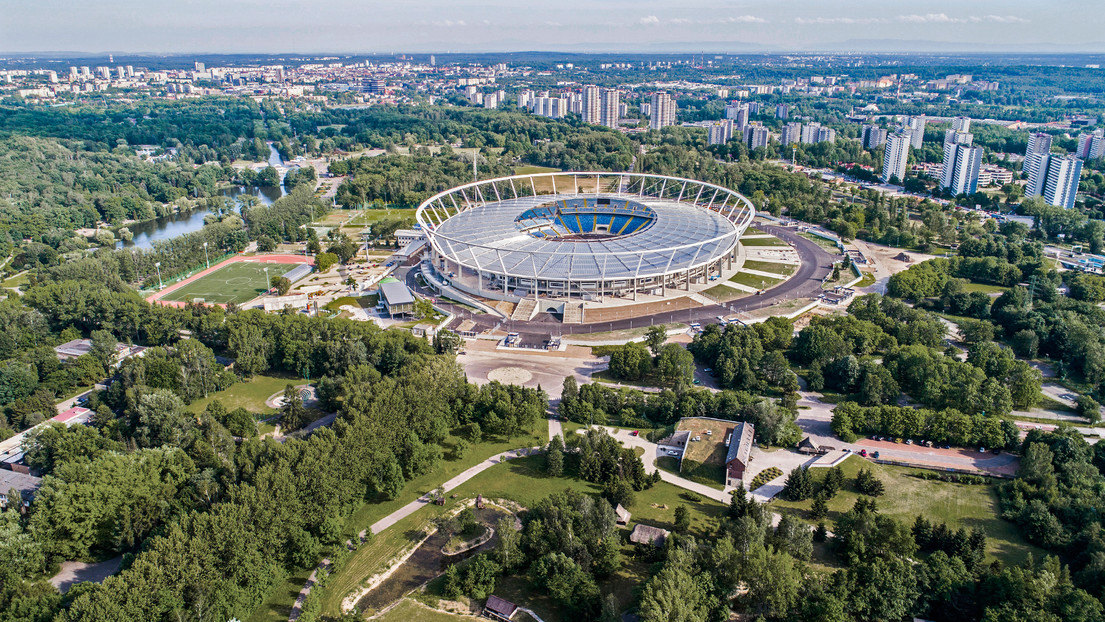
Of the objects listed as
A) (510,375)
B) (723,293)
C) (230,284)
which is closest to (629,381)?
(510,375)

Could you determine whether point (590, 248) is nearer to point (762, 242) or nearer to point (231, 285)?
point (762, 242)

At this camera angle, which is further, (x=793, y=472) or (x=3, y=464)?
(x=3, y=464)

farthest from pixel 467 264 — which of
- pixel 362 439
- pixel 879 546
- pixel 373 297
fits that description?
pixel 879 546

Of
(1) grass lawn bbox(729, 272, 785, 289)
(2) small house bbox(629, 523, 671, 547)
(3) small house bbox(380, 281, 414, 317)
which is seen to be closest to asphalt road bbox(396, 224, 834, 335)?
(1) grass lawn bbox(729, 272, 785, 289)

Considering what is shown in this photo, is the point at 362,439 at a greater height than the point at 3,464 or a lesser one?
greater

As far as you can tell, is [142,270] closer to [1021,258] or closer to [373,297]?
[373,297]

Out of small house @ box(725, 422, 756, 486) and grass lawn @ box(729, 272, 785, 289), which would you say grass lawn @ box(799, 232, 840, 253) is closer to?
grass lawn @ box(729, 272, 785, 289)
